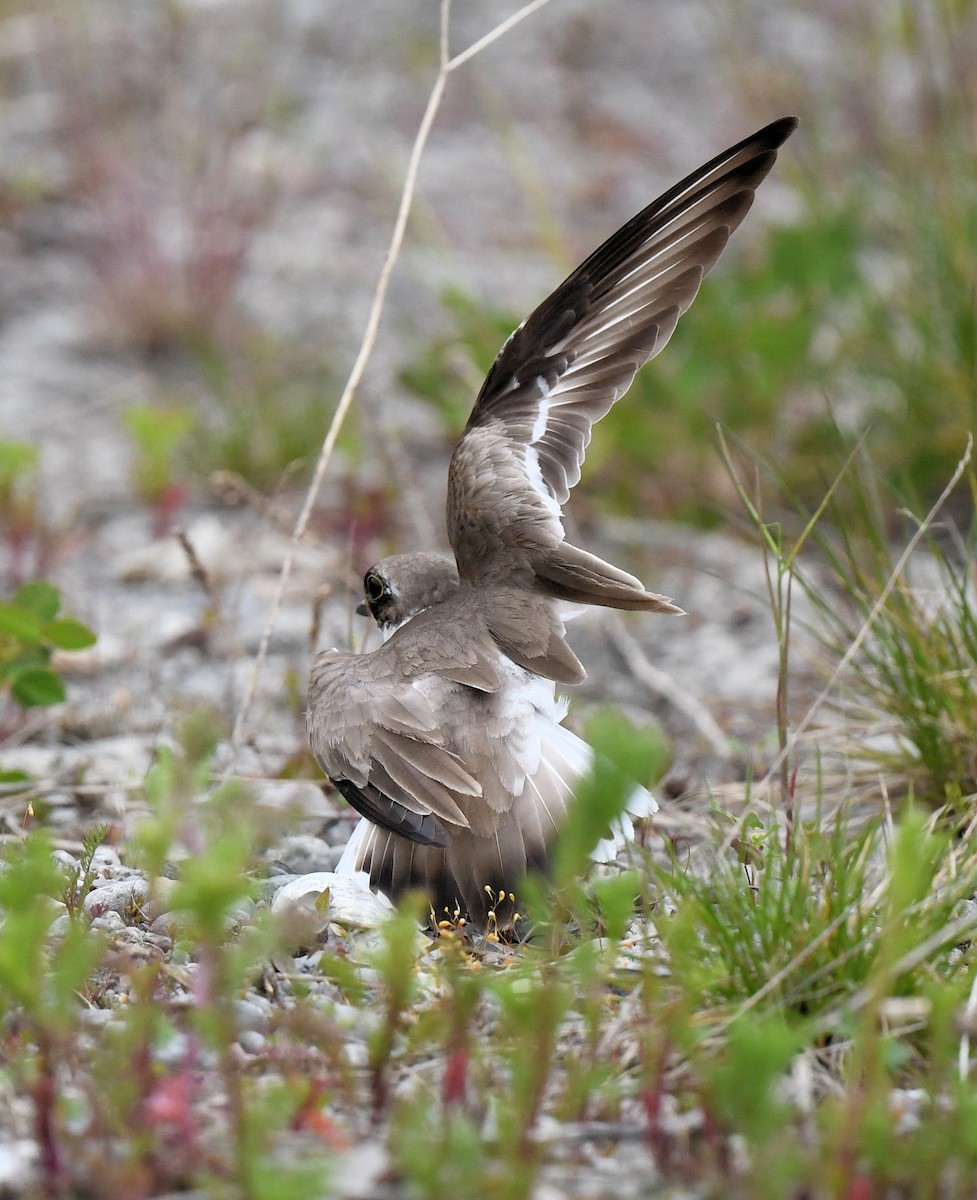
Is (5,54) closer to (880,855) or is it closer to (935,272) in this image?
(935,272)

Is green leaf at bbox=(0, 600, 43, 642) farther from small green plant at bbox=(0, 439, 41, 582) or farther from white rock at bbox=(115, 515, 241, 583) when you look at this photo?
white rock at bbox=(115, 515, 241, 583)

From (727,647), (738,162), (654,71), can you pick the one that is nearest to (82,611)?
(727,647)

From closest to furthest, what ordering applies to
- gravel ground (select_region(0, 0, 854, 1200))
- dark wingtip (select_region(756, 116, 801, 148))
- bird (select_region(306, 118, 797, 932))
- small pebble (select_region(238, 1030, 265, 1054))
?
small pebble (select_region(238, 1030, 265, 1054)), bird (select_region(306, 118, 797, 932)), dark wingtip (select_region(756, 116, 801, 148)), gravel ground (select_region(0, 0, 854, 1200))

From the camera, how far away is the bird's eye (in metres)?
3.18

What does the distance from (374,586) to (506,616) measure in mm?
417

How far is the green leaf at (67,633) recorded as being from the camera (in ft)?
11.1

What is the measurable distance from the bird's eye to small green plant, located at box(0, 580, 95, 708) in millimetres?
692

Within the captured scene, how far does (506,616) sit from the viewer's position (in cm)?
289

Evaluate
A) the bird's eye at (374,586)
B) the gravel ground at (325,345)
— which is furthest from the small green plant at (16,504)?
the bird's eye at (374,586)

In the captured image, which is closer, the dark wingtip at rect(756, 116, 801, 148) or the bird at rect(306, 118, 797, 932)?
the bird at rect(306, 118, 797, 932)

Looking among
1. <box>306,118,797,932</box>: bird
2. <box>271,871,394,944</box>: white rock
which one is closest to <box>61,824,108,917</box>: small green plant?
<box>271,871,394,944</box>: white rock

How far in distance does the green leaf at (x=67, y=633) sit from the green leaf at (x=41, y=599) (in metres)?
0.03

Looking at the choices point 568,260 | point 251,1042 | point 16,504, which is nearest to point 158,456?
point 16,504

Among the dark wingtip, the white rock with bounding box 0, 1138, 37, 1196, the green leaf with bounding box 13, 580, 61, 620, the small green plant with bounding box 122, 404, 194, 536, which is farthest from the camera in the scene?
the small green plant with bounding box 122, 404, 194, 536
